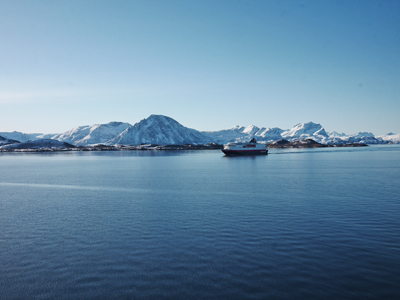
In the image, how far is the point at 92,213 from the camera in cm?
2984

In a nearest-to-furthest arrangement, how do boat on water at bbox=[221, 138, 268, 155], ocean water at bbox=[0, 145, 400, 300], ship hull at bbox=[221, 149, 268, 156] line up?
ocean water at bbox=[0, 145, 400, 300]
ship hull at bbox=[221, 149, 268, 156]
boat on water at bbox=[221, 138, 268, 155]

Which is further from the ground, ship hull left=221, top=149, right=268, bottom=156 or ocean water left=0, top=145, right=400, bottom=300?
ship hull left=221, top=149, right=268, bottom=156

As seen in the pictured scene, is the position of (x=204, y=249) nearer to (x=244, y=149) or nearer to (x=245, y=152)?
(x=245, y=152)

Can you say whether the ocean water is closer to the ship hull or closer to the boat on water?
the ship hull

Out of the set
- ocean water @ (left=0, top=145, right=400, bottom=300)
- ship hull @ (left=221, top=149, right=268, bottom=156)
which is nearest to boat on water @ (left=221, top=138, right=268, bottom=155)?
ship hull @ (left=221, top=149, right=268, bottom=156)

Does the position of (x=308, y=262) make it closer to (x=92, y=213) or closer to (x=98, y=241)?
(x=98, y=241)

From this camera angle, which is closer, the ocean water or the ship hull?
the ocean water

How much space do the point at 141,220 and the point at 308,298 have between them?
17.5 m

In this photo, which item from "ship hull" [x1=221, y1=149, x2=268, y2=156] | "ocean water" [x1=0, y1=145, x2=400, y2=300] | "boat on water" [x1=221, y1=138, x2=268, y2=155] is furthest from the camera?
"boat on water" [x1=221, y1=138, x2=268, y2=155]

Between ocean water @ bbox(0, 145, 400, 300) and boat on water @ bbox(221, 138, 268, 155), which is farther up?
boat on water @ bbox(221, 138, 268, 155)

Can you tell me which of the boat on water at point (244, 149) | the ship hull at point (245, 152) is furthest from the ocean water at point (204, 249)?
the boat on water at point (244, 149)

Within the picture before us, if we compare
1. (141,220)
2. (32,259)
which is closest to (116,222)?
(141,220)

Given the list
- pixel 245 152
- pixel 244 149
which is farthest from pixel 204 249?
pixel 244 149

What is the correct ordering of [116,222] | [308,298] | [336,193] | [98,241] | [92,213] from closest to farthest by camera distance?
[308,298] < [98,241] < [116,222] < [92,213] < [336,193]
